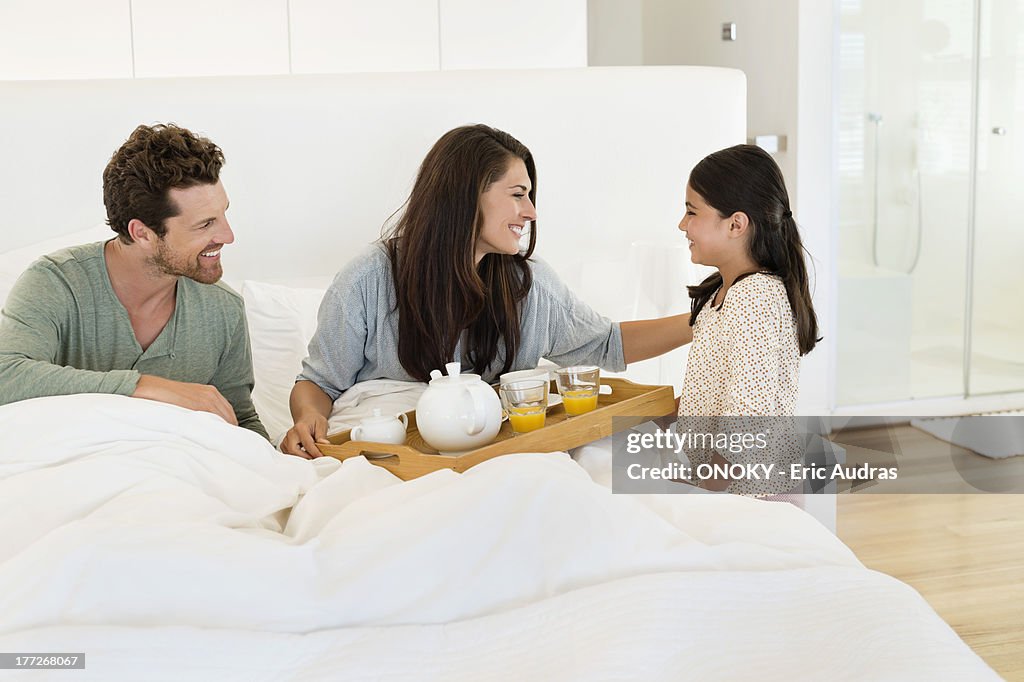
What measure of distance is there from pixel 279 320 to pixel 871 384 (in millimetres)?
2405

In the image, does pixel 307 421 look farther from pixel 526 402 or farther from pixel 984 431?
pixel 984 431

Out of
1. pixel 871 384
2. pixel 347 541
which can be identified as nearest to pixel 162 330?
pixel 347 541

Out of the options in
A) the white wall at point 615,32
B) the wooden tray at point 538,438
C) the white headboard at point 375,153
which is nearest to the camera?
the wooden tray at point 538,438

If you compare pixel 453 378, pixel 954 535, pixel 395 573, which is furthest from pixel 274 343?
pixel 954 535

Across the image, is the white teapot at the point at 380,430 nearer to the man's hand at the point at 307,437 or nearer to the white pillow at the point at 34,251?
the man's hand at the point at 307,437

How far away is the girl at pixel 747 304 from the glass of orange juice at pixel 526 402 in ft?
1.01

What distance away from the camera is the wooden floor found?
2256mm

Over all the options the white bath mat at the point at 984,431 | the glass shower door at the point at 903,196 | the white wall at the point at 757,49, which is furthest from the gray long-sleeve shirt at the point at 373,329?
the white bath mat at the point at 984,431

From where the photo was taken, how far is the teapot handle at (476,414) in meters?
1.67

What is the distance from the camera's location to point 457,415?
65.7 inches

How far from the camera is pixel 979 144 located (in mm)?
3732

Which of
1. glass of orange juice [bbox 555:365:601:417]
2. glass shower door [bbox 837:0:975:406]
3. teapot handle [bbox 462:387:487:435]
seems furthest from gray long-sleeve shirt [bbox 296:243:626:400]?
glass shower door [bbox 837:0:975:406]

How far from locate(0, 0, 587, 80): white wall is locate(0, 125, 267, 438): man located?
3.04 ft

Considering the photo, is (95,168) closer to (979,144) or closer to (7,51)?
(7,51)
